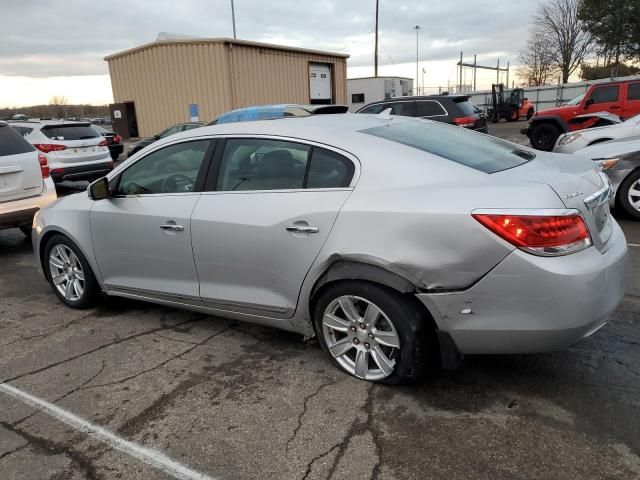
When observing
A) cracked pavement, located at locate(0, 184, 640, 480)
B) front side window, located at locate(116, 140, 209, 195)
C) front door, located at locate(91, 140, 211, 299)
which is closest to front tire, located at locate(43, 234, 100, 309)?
front door, located at locate(91, 140, 211, 299)

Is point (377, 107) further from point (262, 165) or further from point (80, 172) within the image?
point (262, 165)

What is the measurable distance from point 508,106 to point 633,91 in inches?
788

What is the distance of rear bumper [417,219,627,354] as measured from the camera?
8.05 feet

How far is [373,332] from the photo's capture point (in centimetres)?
292

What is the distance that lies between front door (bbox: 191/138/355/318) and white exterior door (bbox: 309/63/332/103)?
77.6ft

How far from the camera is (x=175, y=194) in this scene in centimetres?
366

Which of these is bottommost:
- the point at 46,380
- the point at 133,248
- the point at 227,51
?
the point at 46,380

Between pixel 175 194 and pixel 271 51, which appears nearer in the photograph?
pixel 175 194

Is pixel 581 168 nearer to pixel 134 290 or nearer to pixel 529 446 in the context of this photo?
pixel 529 446

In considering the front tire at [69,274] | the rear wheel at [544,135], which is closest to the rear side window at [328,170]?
Answer: the front tire at [69,274]

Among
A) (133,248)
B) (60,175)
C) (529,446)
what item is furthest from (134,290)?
(60,175)

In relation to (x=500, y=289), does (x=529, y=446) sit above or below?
below

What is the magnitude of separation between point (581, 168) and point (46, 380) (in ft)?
11.4

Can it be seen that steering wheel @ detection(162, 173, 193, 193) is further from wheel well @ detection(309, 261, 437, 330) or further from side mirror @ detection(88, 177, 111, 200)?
wheel well @ detection(309, 261, 437, 330)
